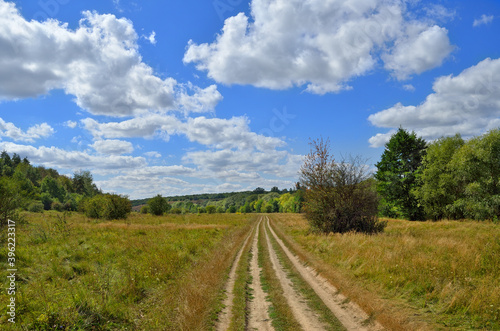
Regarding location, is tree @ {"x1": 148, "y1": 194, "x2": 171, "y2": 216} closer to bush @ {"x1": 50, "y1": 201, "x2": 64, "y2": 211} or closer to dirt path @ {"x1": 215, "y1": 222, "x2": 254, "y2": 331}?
bush @ {"x1": 50, "y1": 201, "x2": 64, "y2": 211}

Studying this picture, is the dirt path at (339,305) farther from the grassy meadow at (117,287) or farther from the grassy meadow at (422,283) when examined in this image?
the grassy meadow at (117,287)

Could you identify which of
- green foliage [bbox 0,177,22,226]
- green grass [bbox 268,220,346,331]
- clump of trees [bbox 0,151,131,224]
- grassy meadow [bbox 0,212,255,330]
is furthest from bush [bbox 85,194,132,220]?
green grass [bbox 268,220,346,331]

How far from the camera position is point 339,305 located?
24.3 feet

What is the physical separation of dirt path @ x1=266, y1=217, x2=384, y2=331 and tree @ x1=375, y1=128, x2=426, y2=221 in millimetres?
37475

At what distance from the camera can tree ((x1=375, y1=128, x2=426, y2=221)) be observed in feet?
136

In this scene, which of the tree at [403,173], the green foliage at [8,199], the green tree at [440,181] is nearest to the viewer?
the green foliage at [8,199]

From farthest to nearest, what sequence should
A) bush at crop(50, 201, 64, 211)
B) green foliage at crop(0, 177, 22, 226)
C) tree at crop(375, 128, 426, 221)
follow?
bush at crop(50, 201, 64, 211), tree at crop(375, 128, 426, 221), green foliage at crop(0, 177, 22, 226)

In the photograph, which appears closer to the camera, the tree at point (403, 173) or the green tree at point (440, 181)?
the green tree at point (440, 181)

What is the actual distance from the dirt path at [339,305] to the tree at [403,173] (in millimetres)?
37475

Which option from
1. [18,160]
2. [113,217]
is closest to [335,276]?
[113,217]

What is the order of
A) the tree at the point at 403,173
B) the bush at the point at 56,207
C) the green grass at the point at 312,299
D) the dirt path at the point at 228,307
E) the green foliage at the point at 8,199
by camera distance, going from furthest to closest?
1. the bush at the point at 56,207
2. the tree at the point at 403,173
3. the green foliage at the point at 8,199
4. the dirt path at the point at 228,307
5. the green grass at the point at 312,299

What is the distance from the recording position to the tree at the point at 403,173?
41.4m

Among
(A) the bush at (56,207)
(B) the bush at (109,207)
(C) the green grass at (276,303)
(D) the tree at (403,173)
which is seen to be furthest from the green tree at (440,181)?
(A) the bush at (56,207)

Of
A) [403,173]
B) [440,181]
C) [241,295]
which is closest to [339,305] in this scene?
[241,295]
